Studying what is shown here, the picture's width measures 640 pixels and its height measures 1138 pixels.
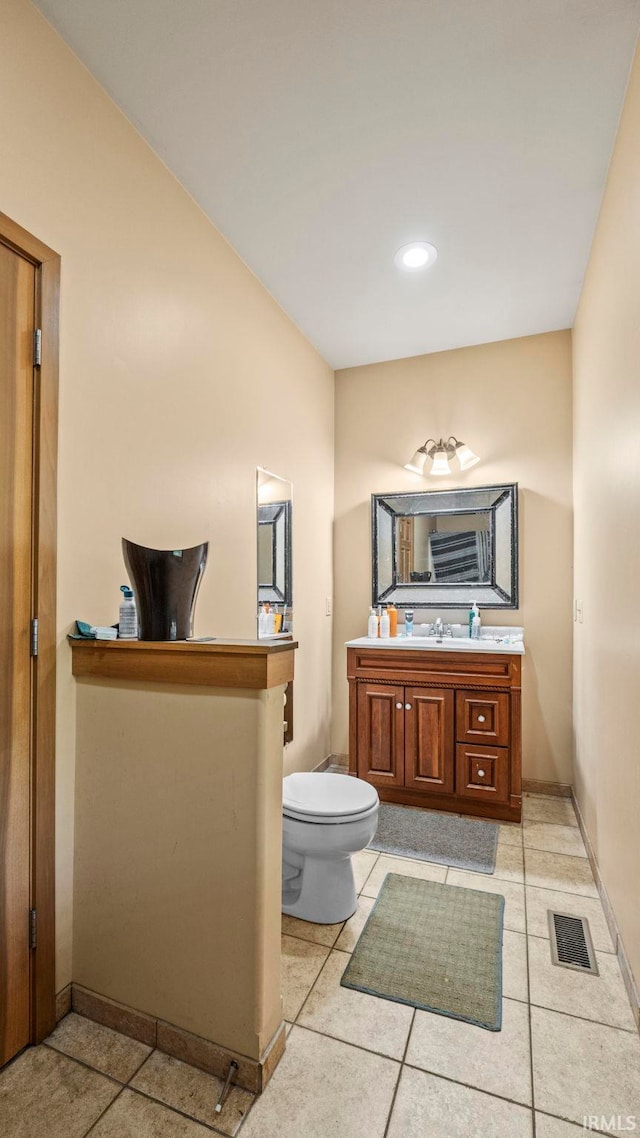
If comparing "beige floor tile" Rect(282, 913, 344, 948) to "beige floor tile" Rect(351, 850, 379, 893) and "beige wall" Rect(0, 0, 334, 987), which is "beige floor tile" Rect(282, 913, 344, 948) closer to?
"beige floor tile" Rect(351, 850, 379, 893)

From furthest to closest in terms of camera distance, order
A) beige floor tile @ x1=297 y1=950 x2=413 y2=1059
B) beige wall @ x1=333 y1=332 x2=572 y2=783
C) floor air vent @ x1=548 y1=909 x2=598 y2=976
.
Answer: beige wall @ x1=333 y1=332 x2=572 y2=783, floor air vent @ x1=548 y1=909 x2=598 y2=976, beige floor tile @ x1=297 y1=950 x2=413 y2=1059

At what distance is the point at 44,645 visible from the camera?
1.47 metres

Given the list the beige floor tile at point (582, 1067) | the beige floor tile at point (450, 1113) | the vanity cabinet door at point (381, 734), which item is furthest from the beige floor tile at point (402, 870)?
the beige floor tile at point (450, 1113)

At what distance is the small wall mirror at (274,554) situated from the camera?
270 cm

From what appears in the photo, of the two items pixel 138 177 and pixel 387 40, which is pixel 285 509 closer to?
pixel 138 177

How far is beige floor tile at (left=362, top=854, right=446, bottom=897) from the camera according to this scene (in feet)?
7.17

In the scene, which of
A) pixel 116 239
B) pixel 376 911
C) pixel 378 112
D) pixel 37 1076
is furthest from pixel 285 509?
pixel 37 1076

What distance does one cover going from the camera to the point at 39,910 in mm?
1432

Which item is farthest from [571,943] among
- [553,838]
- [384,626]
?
[384,626]

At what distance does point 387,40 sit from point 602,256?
1.13 meters

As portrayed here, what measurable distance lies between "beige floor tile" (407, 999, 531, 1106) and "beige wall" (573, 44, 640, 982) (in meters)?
0.38

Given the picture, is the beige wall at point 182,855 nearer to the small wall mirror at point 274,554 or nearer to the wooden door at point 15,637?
the wooden door at point 15,637

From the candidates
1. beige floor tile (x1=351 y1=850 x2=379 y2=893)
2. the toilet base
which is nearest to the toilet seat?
the toilet base
